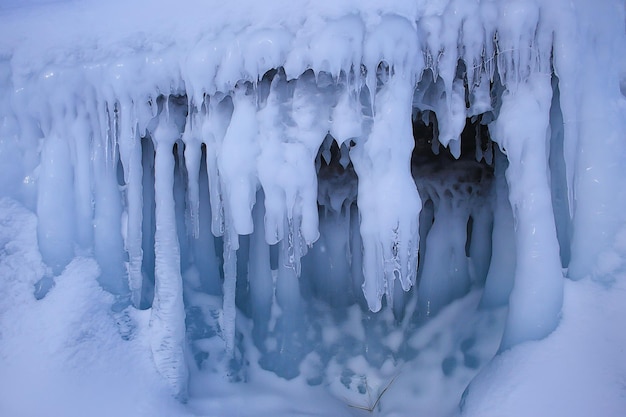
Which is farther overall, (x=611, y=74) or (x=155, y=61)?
(x=155, y=61)

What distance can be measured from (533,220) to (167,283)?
171 centimetres

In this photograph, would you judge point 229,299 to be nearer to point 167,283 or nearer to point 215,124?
point 167,283

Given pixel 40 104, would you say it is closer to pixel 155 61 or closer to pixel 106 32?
pixel 106 32

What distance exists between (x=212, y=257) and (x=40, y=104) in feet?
3.99

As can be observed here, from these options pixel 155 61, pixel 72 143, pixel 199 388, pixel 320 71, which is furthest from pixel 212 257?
pixel 320 71

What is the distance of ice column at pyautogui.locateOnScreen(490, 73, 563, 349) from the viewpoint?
225 centimetres

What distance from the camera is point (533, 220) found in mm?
2289

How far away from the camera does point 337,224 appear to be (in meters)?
3.67

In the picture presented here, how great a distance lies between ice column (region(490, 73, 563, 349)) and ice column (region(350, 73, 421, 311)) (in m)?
0.43

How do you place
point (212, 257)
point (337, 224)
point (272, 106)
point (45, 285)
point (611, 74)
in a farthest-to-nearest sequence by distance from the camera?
point (337, 224), point (212, 257), point (45, 285), point (272, 106), point (611, 74)

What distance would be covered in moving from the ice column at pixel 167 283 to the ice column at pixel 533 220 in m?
1.50

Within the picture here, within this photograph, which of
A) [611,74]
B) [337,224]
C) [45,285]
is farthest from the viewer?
[337,224]

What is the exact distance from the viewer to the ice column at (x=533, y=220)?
225 centimetres

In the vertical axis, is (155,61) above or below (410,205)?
above
